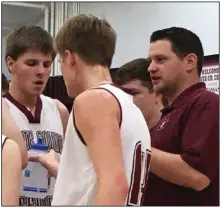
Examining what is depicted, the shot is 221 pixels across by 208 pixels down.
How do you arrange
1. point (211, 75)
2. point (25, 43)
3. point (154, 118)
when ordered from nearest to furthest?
point (25, 43), point (154, 118), point (211, 75)

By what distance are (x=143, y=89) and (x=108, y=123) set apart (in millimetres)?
731

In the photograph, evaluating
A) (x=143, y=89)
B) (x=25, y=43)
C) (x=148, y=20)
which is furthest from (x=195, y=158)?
(x=148, y=20)

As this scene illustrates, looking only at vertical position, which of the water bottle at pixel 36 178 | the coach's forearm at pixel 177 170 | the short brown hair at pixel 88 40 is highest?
the short brown hair at pixel 88 40

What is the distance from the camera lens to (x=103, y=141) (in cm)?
97

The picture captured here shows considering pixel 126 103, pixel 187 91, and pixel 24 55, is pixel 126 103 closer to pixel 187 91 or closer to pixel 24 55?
pixel 187 91

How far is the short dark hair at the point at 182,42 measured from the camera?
147 cm

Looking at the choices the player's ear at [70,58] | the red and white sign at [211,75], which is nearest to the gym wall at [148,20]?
the red and white sign at [211,75]

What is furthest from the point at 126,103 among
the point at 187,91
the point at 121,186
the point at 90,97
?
the point at 187,91

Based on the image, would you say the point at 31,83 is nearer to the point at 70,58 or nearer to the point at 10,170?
the point at 70,58

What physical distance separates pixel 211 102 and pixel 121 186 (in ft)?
1.60

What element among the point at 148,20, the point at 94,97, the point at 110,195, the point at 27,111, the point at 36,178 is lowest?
the point at 36,178

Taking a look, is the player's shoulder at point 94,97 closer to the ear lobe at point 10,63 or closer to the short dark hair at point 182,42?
the short dark hair at point 182,42

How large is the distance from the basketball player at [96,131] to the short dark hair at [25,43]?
1.48 feet

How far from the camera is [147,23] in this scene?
98.3 inches
